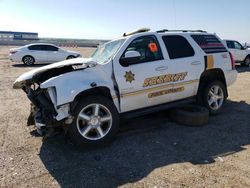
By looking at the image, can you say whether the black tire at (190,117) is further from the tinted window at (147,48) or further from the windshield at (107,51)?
the windshield at (107,51)

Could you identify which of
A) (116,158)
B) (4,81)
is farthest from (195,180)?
(4,81)

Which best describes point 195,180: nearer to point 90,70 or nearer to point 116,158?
point 116,158

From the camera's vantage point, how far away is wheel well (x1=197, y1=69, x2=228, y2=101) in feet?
22.4

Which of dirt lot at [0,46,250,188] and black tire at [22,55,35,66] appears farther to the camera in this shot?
black tire at [22,55,35,66]

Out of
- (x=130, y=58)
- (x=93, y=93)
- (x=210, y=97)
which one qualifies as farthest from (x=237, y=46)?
(x=93, y=93)

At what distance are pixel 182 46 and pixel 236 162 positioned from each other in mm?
2968

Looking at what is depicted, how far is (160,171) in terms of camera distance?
13.9 feet

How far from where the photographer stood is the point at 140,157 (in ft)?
15.5

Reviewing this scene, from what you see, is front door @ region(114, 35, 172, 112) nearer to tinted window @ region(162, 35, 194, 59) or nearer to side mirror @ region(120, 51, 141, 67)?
side mirror @ region(120, 51, 141, 67)

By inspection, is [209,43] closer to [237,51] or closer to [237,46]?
[237,51]

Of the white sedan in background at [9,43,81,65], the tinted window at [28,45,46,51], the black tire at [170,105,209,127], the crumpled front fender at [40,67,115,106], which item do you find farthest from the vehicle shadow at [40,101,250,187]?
the tinted window at [28,45,46,51]

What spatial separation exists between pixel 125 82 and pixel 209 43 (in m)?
2.75

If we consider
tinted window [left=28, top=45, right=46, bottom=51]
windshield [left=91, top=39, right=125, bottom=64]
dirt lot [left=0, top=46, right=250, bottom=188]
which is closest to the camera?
dirt lot [left=0, top=46, right=250, bottom=188]

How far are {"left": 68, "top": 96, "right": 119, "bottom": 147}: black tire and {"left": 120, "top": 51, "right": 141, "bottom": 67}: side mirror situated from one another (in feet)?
2.64
